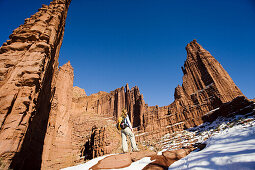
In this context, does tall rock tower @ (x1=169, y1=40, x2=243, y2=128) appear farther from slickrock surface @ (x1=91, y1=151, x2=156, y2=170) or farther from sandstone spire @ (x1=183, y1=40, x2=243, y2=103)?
slickrock surface @ (x1=91, y1=151, x2=156, y2=170)

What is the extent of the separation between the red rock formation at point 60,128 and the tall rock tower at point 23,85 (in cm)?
666

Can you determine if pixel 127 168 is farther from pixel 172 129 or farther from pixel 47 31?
pixel 172 129

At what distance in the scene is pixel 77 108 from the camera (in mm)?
69812

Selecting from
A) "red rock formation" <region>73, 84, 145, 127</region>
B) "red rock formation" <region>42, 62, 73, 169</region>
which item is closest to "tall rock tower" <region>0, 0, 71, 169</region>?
"red rock formation" <region>42, 62, 73, 169</region>

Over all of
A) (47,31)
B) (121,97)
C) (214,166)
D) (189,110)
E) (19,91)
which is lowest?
(214,166)

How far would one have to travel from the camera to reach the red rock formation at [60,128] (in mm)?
12453

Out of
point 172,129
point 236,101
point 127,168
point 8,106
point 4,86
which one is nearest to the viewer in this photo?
point 127,168

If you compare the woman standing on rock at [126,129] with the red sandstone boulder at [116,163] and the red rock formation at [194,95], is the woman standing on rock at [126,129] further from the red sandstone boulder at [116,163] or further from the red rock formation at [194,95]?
the red rock formation at [194,95]

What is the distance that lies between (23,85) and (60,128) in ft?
47.8

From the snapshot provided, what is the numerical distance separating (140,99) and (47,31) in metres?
64.5

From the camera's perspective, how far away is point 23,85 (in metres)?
4.42

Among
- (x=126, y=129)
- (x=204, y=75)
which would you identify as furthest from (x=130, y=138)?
(x=204, y=75)

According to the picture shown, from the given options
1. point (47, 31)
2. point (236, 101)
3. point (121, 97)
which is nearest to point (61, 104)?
point (47, 31)

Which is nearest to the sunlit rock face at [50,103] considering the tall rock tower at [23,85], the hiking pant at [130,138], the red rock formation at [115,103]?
the tall rock tower at [23,85]
